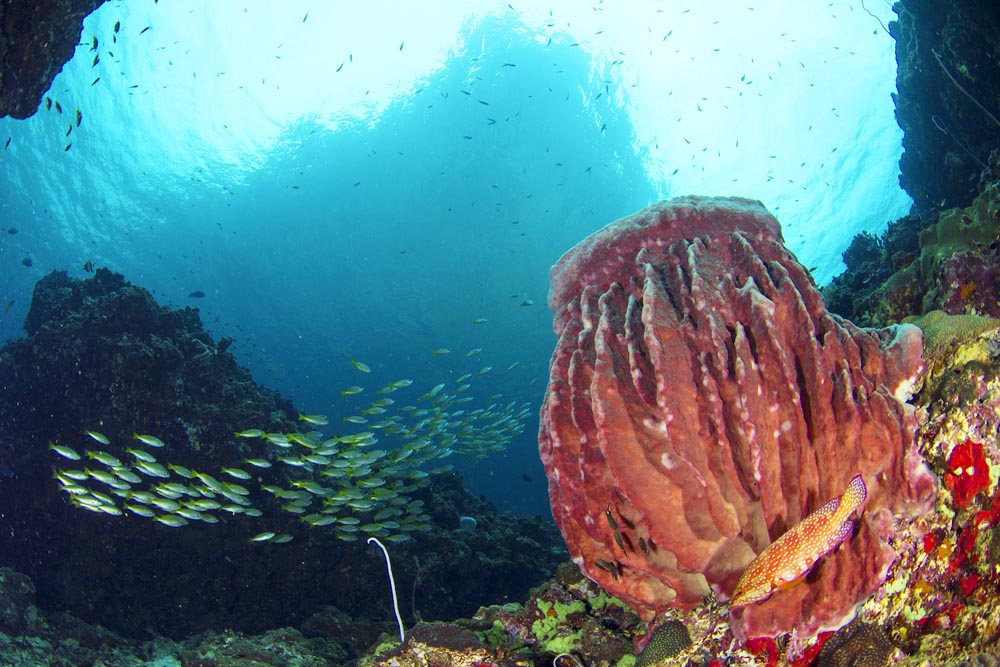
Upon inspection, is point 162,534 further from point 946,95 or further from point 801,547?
point 946,95

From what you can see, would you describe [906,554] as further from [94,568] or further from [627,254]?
[94,568]

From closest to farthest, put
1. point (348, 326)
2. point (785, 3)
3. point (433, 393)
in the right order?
1. point (433, 393)
2. point (785, 3)
3. point (348, 326)

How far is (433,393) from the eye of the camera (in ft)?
42.5

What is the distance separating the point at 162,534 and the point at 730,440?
38.4 ft

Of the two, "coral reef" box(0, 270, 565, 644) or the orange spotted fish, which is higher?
"coral reef" box(0, 270, 565, 644)

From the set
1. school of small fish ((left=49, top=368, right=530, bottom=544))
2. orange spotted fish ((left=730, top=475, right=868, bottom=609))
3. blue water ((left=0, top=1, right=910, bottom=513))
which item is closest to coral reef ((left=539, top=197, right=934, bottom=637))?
orange spotted fish ((left=730, top=475, right=868, bottom=609))

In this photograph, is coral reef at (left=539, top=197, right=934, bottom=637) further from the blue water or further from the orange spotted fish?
the blue water

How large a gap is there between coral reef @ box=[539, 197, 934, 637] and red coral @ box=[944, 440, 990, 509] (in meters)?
0.20


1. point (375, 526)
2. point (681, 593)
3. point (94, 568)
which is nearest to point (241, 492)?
point (375, 526)

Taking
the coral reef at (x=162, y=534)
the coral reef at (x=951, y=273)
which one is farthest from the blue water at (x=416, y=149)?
the coral reef at (x=951, y=273)

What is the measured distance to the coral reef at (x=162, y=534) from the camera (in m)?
9.77

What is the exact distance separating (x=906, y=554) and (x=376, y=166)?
39.5 metres

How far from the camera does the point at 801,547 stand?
222 centimetres

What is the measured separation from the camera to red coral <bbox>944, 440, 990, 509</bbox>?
2.57 meters
